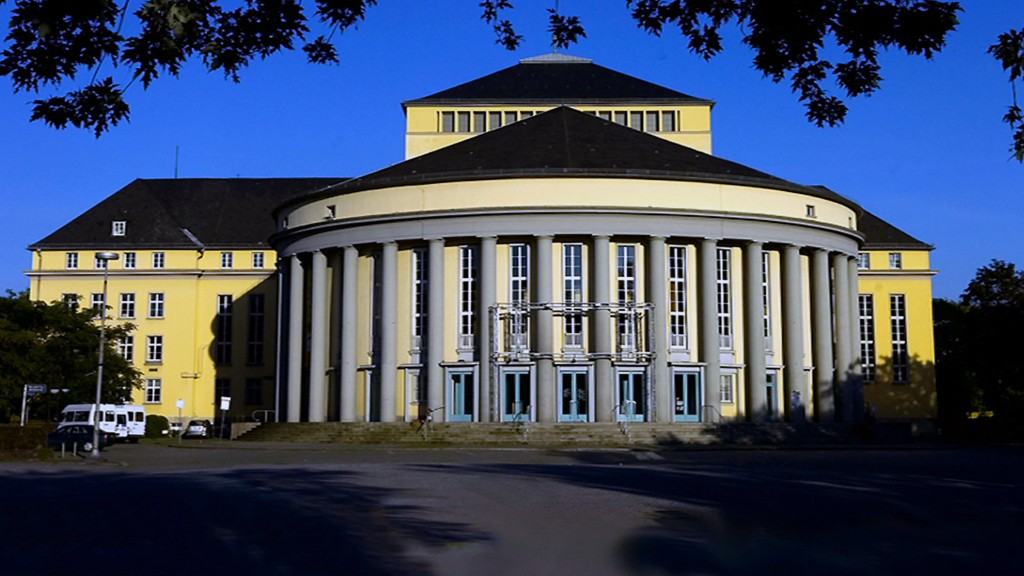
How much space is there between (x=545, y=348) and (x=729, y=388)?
8517mm

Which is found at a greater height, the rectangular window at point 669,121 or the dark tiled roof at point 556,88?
the dark tiled roof at point 556,88

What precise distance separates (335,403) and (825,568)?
141 ft

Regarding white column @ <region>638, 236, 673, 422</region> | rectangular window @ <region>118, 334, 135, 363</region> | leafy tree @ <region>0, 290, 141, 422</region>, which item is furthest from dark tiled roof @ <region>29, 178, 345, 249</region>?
white column @ <region>638, 236, 673, 422</region>

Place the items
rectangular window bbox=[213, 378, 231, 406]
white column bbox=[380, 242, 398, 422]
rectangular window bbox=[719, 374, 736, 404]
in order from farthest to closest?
rectangular window bbox=[213, 378, 231, 406]
rectangular window bbox=[719, 374, 736, 404]
white column bbox=[380, 242, 398, 422]

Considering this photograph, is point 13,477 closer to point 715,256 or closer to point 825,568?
point 825,568

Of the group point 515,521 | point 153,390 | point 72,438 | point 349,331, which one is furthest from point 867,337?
point 515,521

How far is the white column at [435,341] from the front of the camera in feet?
161

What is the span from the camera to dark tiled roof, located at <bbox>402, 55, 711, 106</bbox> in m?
71.8

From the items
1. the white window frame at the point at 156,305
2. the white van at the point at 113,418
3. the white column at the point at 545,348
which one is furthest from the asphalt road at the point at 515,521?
the white window frame at the point at 156,305

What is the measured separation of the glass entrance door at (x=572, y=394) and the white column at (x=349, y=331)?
919 cm

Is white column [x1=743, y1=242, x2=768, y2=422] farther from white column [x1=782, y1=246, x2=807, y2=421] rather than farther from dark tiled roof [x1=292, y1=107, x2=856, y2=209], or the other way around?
dark tiled roof [x1=292, y1=107, x2=856, y2=209]

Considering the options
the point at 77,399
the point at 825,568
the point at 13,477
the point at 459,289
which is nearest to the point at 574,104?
the point at 459,289

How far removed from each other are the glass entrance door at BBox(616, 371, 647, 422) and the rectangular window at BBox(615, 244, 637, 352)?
3.88 feet

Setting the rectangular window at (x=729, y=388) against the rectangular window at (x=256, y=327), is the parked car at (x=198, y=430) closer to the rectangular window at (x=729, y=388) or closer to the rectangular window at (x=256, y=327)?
the rectangular window at (x=256, y=327)
